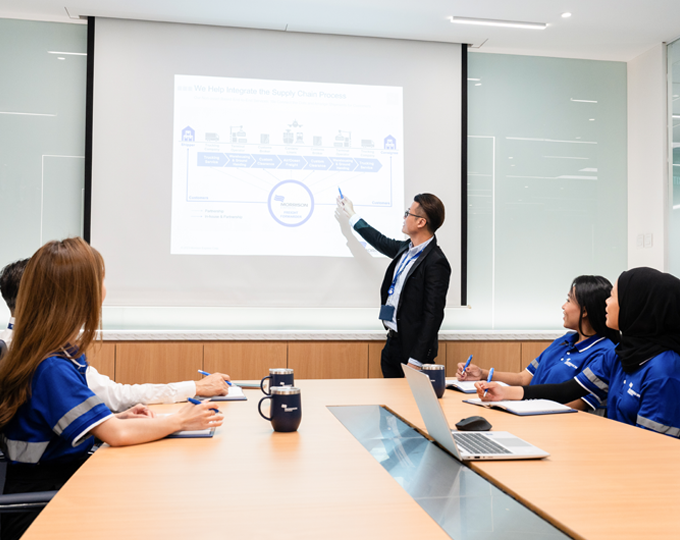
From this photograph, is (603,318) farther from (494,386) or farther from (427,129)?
(427,129)

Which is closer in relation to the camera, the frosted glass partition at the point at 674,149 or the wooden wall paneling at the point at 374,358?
the wooden wall paneling at the point at 374,358

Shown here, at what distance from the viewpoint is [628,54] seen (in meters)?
4.55

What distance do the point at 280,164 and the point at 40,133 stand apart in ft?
5.37

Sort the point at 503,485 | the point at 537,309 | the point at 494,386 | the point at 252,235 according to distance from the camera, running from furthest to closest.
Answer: the point at 537,309
the point at 252,235
the point at 494,386
the point at 503,485

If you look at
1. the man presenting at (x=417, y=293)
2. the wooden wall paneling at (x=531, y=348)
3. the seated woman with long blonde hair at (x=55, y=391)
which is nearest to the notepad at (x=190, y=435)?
the seated woman with long blonde hair at (x=55, y=391)

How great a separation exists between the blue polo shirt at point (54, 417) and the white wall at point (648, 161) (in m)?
4.21

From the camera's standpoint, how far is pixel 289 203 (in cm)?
410

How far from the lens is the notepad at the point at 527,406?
1.77 metres

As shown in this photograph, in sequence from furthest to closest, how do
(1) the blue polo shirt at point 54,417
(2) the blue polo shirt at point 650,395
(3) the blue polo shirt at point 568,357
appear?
1. (3) the blue polo shirt at point 568,357
2. (2) the blue polo shirt at point 650,395
3. (1) the blue polo shirt at point 54,417

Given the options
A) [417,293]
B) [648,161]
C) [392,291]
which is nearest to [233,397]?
[417,293]

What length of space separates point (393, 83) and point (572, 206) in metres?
1.72

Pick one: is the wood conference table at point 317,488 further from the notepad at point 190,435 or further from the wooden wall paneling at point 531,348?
the wooden wall paneling at point 531,348

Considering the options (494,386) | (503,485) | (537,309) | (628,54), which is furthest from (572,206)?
(503,485)

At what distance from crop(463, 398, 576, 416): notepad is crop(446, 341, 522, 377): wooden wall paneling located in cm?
213
